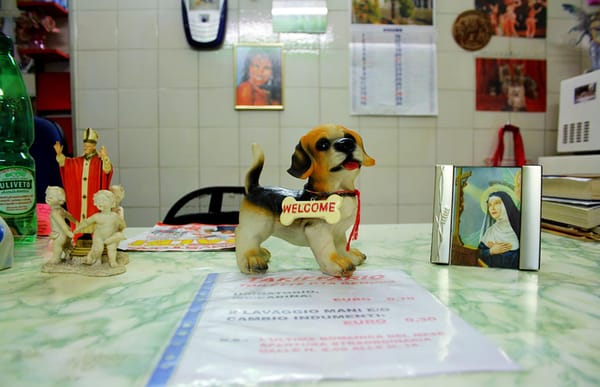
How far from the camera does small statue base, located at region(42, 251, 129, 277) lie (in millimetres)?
629

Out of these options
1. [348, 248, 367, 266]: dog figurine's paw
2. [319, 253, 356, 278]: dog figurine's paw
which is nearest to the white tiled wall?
[348, 248, 367, 266]: dog figurine's paw

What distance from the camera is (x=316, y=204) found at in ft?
1.88

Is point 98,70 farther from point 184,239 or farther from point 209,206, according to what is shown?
point 184,239

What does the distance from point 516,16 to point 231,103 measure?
4.79 ft

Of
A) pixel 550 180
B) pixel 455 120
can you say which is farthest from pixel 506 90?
pixel 550 180

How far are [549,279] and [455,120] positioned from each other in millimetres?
1499

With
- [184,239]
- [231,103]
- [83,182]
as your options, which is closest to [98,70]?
[231,103]

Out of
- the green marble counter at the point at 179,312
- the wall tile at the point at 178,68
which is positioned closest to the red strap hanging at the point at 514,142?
the green marble counter at the point at 179,312

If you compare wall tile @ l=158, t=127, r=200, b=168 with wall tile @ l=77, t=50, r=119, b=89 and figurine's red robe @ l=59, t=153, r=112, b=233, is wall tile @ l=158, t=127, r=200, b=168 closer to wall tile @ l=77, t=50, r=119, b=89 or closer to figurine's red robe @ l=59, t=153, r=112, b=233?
wall tile @ l=77, t=50, r=119, b=89

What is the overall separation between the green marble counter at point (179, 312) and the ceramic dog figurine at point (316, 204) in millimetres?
85

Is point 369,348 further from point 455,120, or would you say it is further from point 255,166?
point 455,120

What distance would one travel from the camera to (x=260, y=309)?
46cm

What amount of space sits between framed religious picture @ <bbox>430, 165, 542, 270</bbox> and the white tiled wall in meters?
1.24

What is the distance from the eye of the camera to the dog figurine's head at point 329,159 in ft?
1.89
